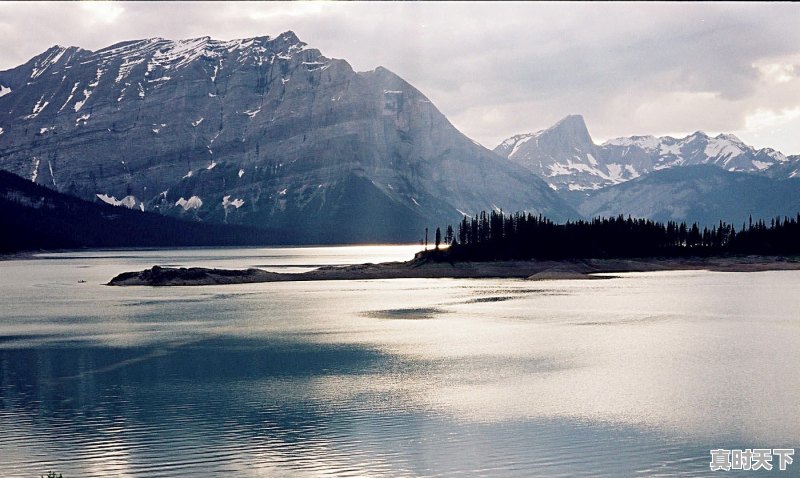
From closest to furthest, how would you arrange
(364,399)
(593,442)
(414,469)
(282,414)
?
(414,469) → (593,442) → (282,414) → (364,399)

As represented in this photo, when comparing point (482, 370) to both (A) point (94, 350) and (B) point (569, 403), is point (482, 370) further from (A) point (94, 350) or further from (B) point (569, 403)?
(A) point (94, 350)

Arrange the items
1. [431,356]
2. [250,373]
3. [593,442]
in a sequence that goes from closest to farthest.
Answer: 1. [593,442]
2. [250,373]
3. [431,356]

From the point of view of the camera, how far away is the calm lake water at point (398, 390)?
143ft

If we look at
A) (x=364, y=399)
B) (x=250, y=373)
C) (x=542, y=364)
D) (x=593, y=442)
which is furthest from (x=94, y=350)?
(x=593, y=442)

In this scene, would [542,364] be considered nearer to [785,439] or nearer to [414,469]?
[785,439]

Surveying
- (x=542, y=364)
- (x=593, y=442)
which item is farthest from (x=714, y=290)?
(x=593, y=442)

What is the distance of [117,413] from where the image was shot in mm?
54812

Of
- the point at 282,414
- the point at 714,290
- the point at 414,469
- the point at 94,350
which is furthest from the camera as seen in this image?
the point at 714,290

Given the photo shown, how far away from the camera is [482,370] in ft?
235

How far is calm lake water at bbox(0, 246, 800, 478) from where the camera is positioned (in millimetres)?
43594

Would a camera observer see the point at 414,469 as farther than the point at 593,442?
No

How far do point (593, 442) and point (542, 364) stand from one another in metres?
28.3

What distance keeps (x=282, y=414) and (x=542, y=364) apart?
29152 millimetres

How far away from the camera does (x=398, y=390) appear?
62.1m
